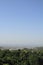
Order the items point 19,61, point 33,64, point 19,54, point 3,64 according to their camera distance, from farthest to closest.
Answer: point 19,54, point 19,61, point 33,64, point 3,64

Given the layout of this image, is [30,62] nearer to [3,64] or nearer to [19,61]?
[19,61]

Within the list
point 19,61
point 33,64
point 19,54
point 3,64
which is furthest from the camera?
point 19,54

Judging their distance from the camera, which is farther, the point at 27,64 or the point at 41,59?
the point at 41,59

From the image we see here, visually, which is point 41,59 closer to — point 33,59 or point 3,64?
point 33,59

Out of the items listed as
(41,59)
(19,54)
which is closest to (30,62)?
(41,59)

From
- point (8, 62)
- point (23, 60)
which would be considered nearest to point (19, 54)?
point (23, 60)

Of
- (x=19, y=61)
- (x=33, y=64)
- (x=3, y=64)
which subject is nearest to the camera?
(x=3, y=64)

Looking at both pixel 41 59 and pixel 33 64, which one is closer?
pixel 33 64

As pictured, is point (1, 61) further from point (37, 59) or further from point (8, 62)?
point (37, 59)

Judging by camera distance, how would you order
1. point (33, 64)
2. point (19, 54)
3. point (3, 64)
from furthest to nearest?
1. point (19, 54)
2. point (33, 64)
3. point (3, 64)
